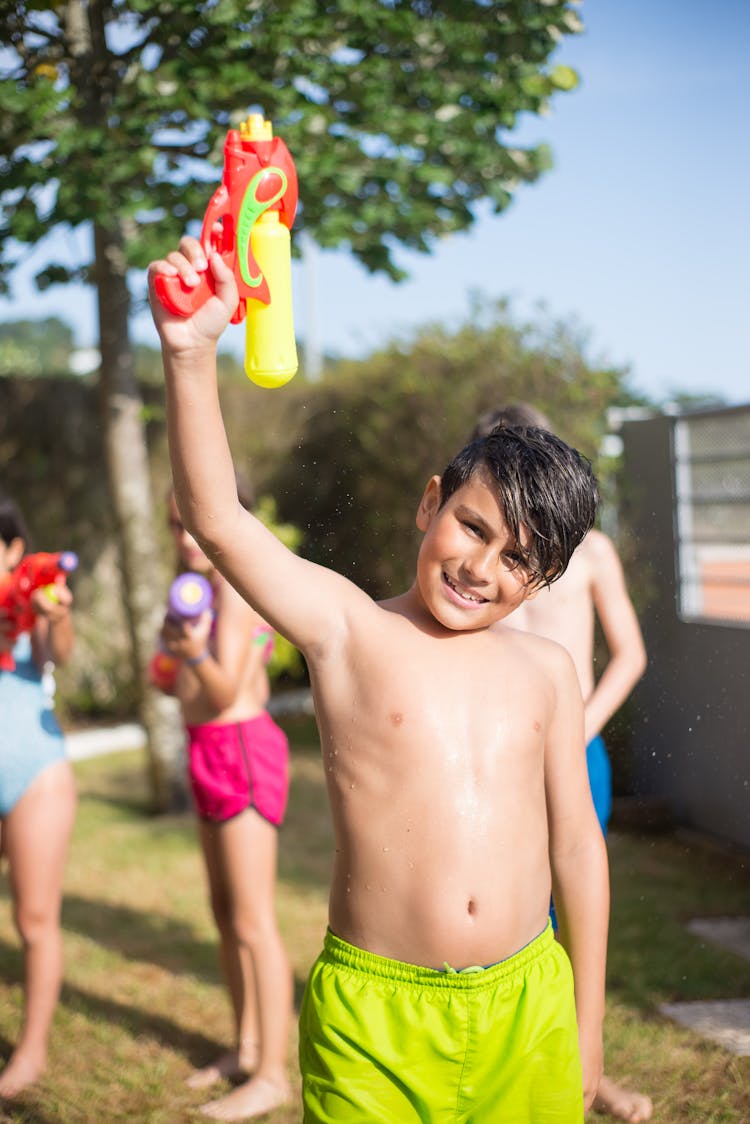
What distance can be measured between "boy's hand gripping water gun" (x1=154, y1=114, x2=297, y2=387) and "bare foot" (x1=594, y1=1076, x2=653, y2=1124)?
72.5 inches

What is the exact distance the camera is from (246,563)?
158cm

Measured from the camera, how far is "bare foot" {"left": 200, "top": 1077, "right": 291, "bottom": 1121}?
299 cm

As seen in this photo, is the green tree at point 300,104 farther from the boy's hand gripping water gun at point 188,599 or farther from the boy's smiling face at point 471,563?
the boy's smiling face at point 471,563

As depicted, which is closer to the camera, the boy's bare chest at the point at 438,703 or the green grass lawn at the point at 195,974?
the boy's bare chest at the point at 438,703

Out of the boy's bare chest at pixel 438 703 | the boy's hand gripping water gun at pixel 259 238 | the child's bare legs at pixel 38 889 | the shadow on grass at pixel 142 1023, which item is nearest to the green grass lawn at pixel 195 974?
the shadow on grass at pixel 142 1023

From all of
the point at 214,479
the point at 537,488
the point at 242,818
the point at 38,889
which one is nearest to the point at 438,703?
the point at 537,488

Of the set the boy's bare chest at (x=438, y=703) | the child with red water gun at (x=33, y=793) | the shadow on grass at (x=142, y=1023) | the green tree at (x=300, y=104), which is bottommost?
the shadow on grass at (x=142, y=1023)

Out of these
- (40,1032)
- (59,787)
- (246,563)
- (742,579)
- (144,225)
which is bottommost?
(40,1032)

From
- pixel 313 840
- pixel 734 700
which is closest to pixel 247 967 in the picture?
pixel 734 700

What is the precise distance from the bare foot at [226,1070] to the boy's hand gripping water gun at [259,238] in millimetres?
2361

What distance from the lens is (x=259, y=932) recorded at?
3.19 m

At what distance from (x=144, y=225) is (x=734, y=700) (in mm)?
3762

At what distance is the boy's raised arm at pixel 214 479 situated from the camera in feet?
4.75

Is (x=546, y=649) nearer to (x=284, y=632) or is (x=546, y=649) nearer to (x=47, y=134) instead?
(x=284, y=632)
